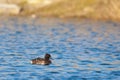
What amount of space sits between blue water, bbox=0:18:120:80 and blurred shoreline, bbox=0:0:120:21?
9.51 feet

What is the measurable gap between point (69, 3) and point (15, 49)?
111ft

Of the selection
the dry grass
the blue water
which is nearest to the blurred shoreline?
the dry grass

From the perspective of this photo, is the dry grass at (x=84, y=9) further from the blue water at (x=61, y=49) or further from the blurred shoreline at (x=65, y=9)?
the blue water at (x=61, y=49)

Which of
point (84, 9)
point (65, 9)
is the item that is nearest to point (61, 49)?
point (84, 9)

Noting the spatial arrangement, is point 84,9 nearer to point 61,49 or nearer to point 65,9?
point 65,9

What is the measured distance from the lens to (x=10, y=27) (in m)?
62.8

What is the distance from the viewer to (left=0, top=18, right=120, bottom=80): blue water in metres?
30.4

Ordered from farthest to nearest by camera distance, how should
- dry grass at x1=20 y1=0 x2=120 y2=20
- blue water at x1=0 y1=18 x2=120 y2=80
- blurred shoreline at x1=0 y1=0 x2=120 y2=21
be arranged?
1. blurred shoreline at x1=0 y1=0 x2=120 y2=21
2. dry grass at x1=20 y1=0 x2=120 y2=20
3. blue water at x1=0 y1=18 x2=120 y2=80

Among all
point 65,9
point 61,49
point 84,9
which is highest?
point 65,9

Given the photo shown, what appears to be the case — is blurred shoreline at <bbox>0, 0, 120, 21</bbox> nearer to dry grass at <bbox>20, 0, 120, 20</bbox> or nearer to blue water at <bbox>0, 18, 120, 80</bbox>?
dry grass at <bbox>20, 0, 120, 20</bbox>

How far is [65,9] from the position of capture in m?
73.6

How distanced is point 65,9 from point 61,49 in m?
32.2

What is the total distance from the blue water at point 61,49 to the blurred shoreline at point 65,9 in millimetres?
2899

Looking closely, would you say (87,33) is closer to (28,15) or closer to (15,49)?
(15,49)
